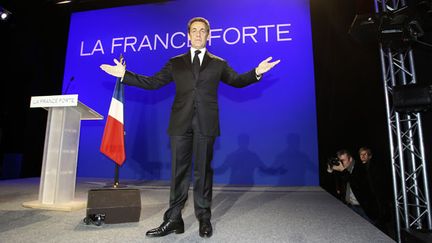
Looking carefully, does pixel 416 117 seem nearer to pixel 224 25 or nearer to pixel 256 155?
pixel 256 155

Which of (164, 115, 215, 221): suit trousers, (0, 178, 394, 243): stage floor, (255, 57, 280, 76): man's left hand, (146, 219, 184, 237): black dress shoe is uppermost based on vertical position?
(255, 57, 280, 76): man's left hand

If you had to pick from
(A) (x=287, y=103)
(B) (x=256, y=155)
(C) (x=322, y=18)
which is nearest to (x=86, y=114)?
(B) (x=256, y=155)

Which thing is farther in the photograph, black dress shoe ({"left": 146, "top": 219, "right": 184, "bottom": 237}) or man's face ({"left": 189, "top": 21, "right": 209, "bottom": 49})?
man's face ({"left": 189, "top": 21, "right": 209, "bottom": 49})

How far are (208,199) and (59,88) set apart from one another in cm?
510

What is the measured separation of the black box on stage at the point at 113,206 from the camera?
73.9 inches

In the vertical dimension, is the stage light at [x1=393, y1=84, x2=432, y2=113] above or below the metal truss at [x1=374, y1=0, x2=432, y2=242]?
above

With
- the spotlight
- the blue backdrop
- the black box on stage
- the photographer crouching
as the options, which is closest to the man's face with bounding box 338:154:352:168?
the photographer crouching

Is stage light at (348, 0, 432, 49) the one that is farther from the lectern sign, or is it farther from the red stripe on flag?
the red stripe on flag

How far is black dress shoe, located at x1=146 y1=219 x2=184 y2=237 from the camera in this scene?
167 centimetres

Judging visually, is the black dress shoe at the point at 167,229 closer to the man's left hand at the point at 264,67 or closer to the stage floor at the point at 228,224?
the stage floor at the point at 228,224

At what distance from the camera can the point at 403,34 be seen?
2043 millimetres

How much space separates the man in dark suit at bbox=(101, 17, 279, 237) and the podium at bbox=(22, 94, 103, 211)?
3.05ft

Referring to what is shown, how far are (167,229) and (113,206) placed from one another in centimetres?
47

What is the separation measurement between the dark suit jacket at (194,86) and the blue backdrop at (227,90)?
8.87 ft
